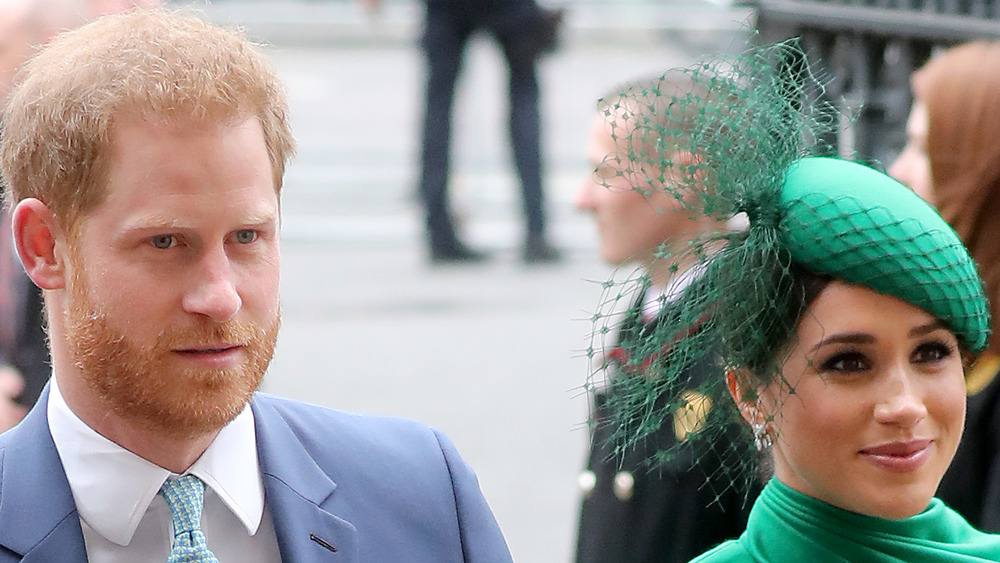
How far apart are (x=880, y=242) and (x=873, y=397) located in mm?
220

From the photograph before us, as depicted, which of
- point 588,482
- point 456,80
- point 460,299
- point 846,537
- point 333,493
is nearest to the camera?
point 333,493

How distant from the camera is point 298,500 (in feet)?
6.69

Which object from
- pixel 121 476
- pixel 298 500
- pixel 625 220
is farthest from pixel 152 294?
pixel 625 220

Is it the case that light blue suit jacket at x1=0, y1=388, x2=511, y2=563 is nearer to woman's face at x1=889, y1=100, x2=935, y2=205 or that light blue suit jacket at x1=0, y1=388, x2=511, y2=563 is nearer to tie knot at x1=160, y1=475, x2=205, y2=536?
tie knot at x1=160, y1=475, x2=205, y2=536

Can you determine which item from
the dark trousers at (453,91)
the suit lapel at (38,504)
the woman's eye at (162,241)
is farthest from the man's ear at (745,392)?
the dark trousers at (453,91)

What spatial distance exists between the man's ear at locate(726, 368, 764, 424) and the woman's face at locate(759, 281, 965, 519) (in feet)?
0.19

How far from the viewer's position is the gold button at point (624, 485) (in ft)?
10.3

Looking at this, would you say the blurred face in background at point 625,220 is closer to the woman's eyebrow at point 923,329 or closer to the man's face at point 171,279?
the woman's eyebrow at point 923,329

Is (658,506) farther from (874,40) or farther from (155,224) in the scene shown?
(874,40)

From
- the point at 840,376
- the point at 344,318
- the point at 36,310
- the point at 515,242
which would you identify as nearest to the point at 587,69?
the point at 515,242

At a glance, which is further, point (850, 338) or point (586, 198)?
point (586, 198)

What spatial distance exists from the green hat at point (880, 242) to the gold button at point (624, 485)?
105 cm

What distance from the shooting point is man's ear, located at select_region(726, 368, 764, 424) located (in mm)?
2248

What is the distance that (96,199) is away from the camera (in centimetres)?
187
